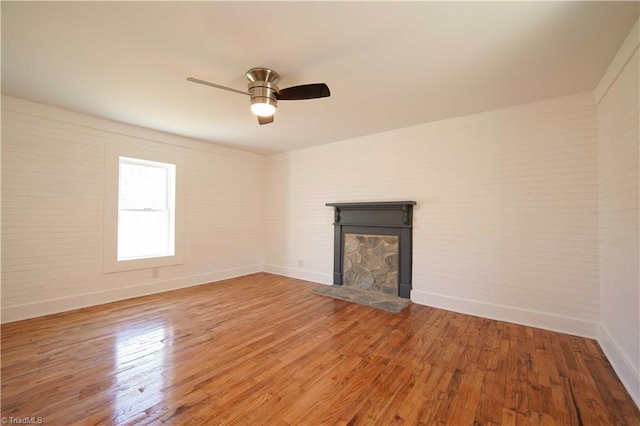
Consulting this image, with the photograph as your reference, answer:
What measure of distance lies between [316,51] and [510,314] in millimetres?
3520

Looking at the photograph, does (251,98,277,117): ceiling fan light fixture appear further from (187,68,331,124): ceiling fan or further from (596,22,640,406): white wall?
(596,22,640,406): white wall

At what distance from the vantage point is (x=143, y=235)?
423 centimetres

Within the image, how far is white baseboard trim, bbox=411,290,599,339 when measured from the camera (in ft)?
9.06

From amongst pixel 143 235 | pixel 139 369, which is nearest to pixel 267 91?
pixel 139 369

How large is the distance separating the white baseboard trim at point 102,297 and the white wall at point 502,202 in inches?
118

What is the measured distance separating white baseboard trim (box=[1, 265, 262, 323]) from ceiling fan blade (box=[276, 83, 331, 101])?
11.9ft

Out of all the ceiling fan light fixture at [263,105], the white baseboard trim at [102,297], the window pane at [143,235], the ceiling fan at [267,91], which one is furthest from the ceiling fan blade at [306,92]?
the white baseboard trim at [102,297]

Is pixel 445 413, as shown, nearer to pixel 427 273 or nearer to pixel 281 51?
pixel 427 273

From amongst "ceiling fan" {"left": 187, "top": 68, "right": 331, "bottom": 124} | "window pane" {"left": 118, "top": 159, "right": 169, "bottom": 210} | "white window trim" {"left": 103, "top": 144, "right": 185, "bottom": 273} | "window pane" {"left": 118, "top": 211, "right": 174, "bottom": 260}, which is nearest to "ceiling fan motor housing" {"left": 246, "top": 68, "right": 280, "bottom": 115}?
"ceiling fan" {"left": 187, "top": 68, "right": 331, "bottom": 124}

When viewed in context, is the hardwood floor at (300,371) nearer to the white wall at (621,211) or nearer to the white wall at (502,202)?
the white wall at (621,211)

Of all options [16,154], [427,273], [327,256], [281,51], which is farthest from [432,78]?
[16,154]

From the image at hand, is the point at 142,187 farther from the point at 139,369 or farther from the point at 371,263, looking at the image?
the point at 371,263

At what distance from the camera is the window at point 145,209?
13.2 ft

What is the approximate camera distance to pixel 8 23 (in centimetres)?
183
